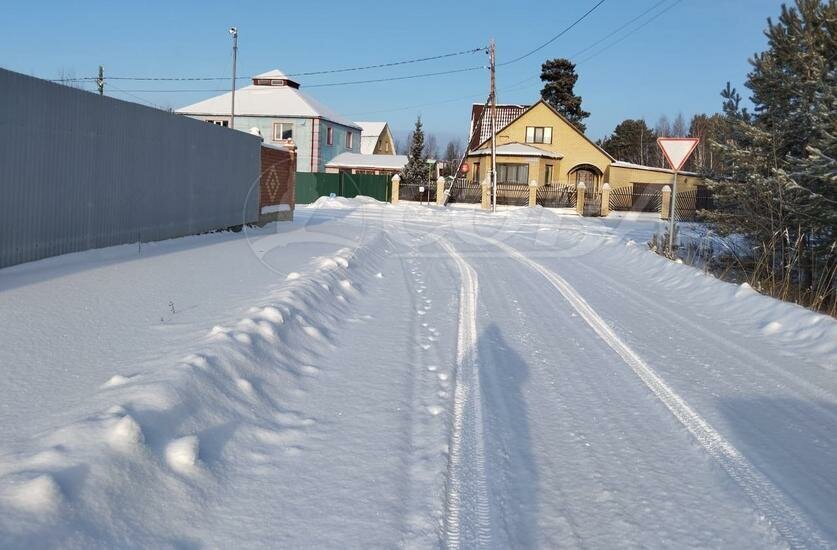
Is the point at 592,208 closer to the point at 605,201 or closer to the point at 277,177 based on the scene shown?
the point at 605,201

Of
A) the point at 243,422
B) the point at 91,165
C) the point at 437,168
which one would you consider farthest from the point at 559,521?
the point at 437,168

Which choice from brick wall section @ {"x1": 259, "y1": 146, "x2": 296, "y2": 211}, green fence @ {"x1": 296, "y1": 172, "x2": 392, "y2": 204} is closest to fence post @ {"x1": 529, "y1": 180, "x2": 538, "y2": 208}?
green fence @ {"x1": 296, "y1": 172, "x2": 392, "y2": 204}

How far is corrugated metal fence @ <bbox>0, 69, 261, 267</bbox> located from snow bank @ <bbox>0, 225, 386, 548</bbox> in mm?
4789

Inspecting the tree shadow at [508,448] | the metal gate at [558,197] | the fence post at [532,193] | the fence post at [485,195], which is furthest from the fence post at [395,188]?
the tree shadow at [508,448]

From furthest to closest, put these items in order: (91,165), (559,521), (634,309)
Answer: (91,165) < (634,309) < (559,521)

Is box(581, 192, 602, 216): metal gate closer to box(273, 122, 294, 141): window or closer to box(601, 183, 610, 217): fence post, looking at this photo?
box(601, 183, 610, 217): fence post

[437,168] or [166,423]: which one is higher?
[437,168]

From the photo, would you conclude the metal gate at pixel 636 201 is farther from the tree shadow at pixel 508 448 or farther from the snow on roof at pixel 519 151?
the tree shadow at pixel 508 448

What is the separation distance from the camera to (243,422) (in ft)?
15.6

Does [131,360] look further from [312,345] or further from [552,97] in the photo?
[552,97]

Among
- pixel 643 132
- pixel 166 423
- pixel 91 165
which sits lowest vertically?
pixel 166 423

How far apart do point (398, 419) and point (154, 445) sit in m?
1.78

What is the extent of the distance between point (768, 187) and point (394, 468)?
11847mm

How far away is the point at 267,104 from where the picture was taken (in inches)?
2149
